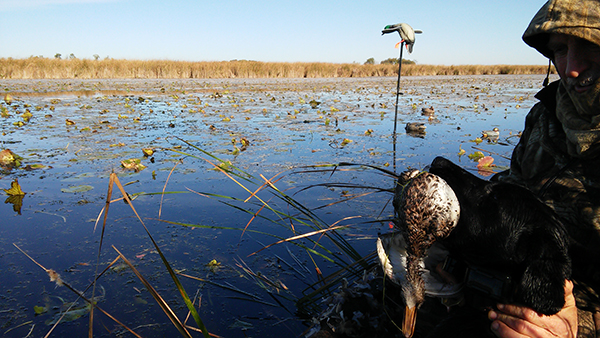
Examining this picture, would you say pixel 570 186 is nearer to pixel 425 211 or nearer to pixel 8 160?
pixel 425 211

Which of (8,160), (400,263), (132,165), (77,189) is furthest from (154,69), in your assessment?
(400,263)

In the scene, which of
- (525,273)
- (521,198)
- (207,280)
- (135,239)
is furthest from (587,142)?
(135,239)

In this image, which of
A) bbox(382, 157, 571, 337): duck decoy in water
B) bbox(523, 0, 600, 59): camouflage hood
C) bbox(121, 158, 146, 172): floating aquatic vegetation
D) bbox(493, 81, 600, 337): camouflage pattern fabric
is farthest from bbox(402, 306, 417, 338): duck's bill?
bbox(121, 158, 146, 172): floating aquatic vegetation

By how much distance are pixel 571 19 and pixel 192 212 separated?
9.61ft

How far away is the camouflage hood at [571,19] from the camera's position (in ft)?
4.30

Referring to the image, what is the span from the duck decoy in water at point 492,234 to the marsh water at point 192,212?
0.84m

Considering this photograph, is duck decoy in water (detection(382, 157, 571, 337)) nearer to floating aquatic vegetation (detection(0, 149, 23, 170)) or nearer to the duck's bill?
the duck's bill

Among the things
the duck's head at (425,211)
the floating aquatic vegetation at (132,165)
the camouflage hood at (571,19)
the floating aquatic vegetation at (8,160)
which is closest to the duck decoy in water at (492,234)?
the duck's head at (425,211)

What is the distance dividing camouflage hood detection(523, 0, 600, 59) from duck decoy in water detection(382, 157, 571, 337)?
67 cm

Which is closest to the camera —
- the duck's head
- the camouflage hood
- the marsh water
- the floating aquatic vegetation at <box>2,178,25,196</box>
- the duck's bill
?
the duck's head

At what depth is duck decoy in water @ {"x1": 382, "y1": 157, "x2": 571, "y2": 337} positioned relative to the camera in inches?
40.9

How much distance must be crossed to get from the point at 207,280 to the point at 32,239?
1542 mm

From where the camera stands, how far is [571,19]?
4.46 feet

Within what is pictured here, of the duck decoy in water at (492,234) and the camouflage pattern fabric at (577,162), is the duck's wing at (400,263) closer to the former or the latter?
the duck decoy in water at (492,234)
